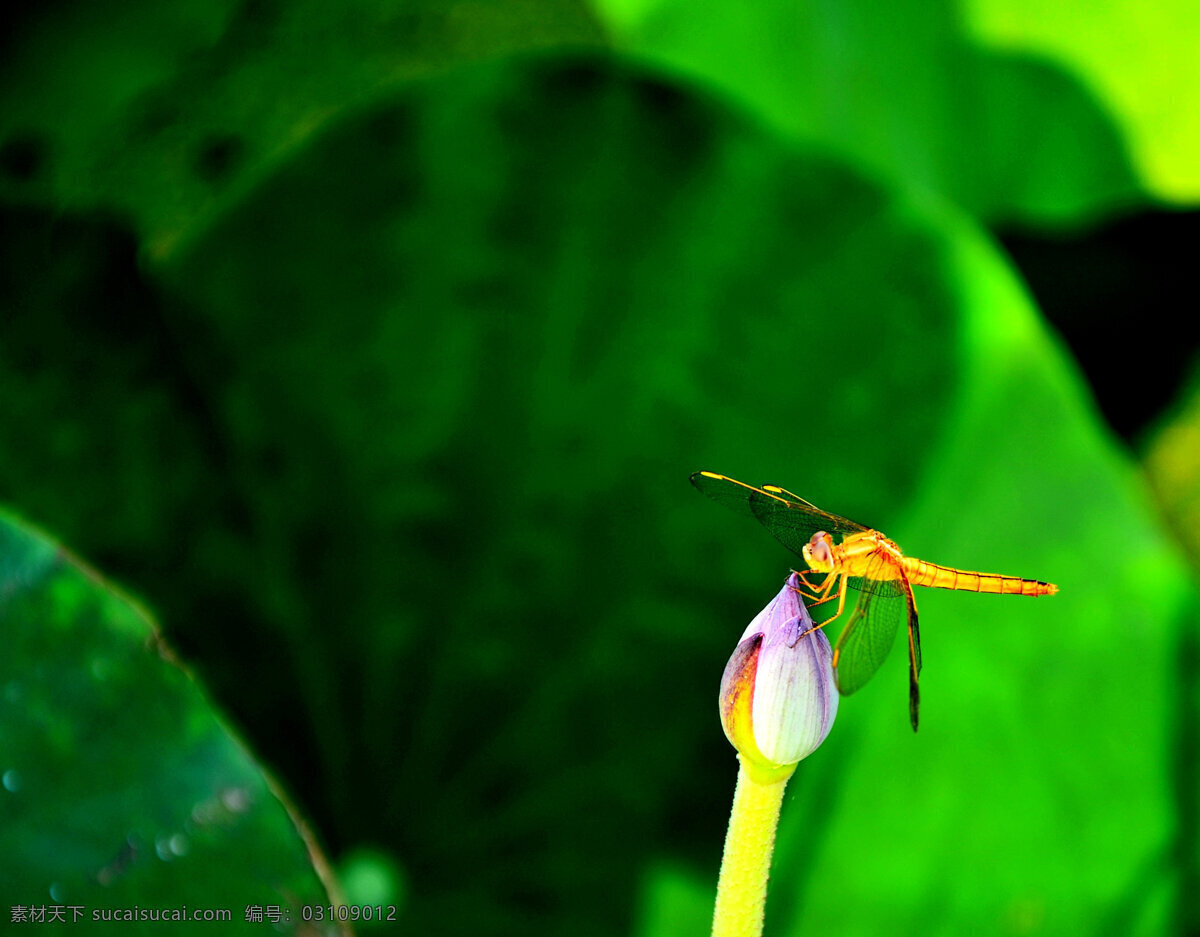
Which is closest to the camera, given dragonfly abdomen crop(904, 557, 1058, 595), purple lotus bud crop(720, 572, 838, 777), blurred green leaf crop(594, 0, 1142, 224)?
purple lotus bud crop(720, 572, 838, 777)

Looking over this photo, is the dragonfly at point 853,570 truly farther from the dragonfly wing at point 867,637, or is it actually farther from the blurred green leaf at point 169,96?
the blurred green leaf at point 169,96

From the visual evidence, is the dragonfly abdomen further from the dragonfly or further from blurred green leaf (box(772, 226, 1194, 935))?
blurred green leaf (box(772, 226, 1194, 935))

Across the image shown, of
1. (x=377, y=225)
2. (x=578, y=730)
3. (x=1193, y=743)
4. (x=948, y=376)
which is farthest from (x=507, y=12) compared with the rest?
(x=1193, y=743)

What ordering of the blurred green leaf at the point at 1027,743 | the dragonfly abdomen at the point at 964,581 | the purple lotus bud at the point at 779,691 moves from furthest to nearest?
the blurred green leaf at the point at 1027,743, the dragonfly abdomen at the point at 964,581, the purple lotus bud at the point at 779,691

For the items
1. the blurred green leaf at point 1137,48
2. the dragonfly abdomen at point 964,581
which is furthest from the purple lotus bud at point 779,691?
the blurred green leaf at point 1137,48

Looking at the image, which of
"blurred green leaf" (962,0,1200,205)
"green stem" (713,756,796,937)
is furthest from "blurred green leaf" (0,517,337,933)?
"blurred green leaf" (962,0,1200,205)

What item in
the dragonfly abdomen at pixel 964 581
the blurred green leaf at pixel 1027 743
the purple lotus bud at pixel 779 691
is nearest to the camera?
the purple lotus bud at pixel 779 691

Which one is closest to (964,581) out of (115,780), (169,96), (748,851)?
(748,851)

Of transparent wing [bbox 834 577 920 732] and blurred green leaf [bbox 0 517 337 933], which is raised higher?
transparent wing [bbox 834 577 920 732]
